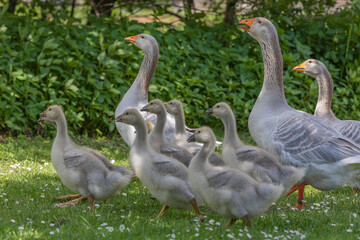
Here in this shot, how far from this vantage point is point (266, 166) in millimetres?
6121

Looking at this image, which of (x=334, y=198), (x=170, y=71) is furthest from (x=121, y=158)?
(x=334, y=198)

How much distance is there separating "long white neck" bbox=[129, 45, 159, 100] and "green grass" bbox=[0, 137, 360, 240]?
1655 millimetres

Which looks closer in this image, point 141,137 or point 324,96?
point 141,137

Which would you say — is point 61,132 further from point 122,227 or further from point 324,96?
point 324,96

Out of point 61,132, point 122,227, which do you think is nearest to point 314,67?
point 61,132

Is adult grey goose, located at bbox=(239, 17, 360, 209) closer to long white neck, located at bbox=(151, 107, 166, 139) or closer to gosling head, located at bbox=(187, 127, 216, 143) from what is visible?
long white neck, located at bbox=(151, 107, 166, 139)

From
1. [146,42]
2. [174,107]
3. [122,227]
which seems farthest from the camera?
[146,42]

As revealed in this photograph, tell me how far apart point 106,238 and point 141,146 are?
4.41ft

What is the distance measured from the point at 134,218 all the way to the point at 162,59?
6.32m

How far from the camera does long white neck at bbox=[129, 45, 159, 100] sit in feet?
29.2

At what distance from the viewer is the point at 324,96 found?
8.82 meters

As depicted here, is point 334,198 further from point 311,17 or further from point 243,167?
point 311,17

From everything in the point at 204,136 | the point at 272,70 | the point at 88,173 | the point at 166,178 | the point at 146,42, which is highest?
the point at 146,42

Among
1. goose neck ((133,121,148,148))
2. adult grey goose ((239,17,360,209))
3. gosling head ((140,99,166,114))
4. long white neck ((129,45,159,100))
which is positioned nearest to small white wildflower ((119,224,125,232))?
goose neck ((133,121,148,148))
